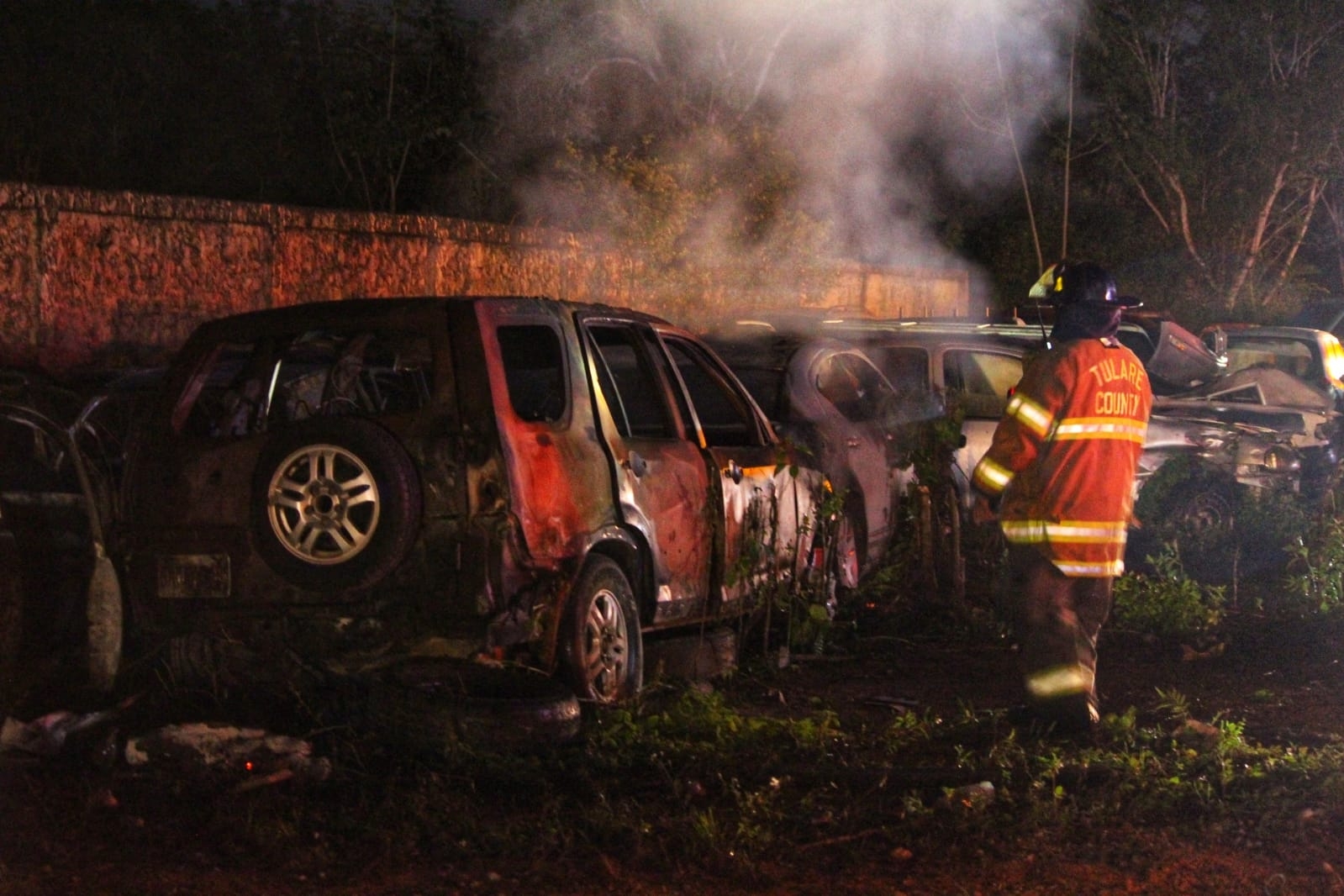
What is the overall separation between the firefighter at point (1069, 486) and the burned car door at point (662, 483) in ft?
3.81

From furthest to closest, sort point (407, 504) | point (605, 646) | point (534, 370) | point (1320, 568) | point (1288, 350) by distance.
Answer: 1. point (1288, 350)
2. point (1320, 568)
3. point (534, 370)
4. point (605, 646)
5. point (407, 504)

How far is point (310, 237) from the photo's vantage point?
11.8m

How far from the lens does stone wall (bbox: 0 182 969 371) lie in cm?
970

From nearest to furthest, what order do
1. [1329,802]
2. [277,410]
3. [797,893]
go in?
[797,893], [1329,802], [277,410]

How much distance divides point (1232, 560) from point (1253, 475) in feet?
2.88

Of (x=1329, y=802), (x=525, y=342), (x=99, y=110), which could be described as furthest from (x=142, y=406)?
(x=99, y=110)

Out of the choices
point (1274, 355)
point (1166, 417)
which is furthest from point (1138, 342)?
point (1274, 355)

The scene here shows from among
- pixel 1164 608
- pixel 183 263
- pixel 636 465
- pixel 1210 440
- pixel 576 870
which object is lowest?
pixel 576 870

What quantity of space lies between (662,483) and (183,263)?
5.82m

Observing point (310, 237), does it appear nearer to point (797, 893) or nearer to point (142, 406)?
point (142, 406)

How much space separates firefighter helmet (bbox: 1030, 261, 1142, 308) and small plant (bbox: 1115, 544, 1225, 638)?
2.42 meters

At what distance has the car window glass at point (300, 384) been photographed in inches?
220

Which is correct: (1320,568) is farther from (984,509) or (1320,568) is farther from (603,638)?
(603,638)

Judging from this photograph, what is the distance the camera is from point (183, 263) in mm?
10648
